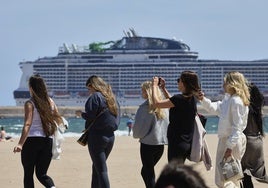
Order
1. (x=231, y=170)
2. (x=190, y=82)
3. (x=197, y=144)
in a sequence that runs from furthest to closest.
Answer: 1. (x=197, y=144)
2. (x=190, y=82)
3. (x=231, y=170)

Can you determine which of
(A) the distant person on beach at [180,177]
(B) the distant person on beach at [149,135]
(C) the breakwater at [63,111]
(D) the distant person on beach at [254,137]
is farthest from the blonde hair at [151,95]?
(C) the breakwater at [63,111]

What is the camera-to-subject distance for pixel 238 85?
796cm

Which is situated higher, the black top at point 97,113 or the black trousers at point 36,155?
the black top at point 97,113

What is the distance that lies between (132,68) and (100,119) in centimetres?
10798

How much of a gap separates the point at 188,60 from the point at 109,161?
334 ft

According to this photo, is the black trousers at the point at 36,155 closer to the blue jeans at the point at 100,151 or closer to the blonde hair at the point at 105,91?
the blue jeans at the point at 100,151

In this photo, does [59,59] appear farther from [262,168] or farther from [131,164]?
[262,168]

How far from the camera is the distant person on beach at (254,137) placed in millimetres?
8430

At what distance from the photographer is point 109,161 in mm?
16766

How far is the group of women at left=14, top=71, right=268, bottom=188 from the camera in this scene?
26.1 feet

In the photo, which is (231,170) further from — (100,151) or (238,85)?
(100,151)

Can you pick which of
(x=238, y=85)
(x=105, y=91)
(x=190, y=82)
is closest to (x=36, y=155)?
(x=105, y=91)

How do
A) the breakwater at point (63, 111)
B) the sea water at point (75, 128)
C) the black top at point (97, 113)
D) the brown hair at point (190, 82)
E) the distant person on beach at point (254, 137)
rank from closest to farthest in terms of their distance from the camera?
the brown hair at point (190, 82) < the distant person on beach at point (254, 137) < the black top at point (97, 113) < the sea water at point (75, 128) < the breakwater at point (63, 111)

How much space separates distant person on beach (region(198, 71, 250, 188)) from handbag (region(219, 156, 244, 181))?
8cm
